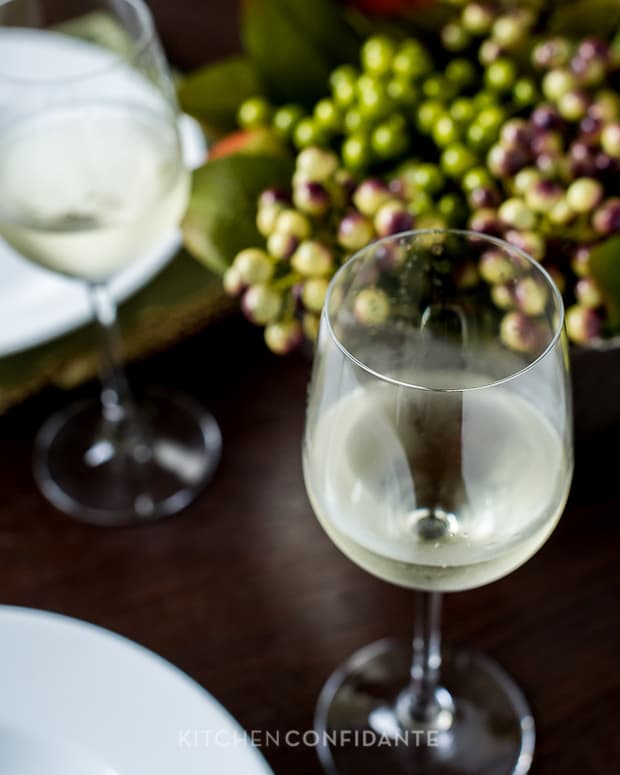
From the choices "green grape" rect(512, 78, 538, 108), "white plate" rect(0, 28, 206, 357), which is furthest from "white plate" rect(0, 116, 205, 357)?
"green grape" rect(512, 78, 538, 108)

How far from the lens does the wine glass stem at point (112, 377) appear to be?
67 centimetres

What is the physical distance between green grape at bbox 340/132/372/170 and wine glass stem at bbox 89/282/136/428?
0.19 m

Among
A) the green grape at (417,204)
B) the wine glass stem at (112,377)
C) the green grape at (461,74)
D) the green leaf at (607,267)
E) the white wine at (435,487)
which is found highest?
the green grape at (461,74)

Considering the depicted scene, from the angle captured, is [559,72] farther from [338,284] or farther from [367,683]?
[367,683]

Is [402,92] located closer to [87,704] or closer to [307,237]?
[307,237]

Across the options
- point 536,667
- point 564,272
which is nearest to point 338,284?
point 564,272

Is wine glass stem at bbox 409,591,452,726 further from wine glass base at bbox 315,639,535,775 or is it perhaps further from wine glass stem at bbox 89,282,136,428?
wine glass stem at bbox 89,282,136,428

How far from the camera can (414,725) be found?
56cm

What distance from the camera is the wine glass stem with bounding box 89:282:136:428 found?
0.67 metres

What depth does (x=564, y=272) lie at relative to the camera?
531 millimetres

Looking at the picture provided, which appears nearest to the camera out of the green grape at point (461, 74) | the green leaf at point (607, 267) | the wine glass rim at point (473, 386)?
the wine glass rim at point (473, 386)

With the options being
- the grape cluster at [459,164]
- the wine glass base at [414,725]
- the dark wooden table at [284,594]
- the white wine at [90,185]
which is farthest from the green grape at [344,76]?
the wine glass base at [414,725]

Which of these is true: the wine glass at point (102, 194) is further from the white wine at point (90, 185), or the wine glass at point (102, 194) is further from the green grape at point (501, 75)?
the green grape at point (501, 75)

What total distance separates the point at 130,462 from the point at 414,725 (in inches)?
10.7
